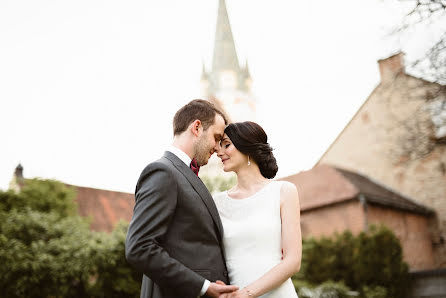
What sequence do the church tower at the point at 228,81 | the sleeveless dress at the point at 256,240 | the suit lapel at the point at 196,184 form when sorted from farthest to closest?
the church tower at the point at 228,81
the sleeveless dress at the point at 256,240
the suit lapel at the point at 196,184

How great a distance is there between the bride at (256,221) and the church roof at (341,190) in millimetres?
22003

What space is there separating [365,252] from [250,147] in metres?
16.4

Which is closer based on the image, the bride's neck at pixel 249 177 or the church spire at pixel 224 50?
the bride's neck at pixel 249 177

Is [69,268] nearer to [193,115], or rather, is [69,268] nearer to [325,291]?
[325,291]

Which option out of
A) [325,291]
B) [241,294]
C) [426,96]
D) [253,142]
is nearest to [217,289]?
[241,294]

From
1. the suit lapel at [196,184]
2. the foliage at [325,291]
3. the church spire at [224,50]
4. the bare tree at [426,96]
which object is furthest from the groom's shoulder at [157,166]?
the church spire at [224,50]

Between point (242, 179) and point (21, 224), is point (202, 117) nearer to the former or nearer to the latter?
point (242, 179)

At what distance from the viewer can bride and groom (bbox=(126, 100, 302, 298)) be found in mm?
2527

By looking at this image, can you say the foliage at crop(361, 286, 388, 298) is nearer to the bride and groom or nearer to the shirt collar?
the bride and groom

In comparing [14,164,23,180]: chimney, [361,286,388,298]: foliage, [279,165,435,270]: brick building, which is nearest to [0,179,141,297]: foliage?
[361,286,388,298]: foliage

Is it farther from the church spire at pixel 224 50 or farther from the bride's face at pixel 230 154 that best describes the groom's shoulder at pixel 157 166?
the church spire at pixel 224 50

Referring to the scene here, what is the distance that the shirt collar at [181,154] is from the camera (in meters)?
2.99

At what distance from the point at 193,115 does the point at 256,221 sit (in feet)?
3.04

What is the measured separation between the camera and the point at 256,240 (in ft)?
10.6
